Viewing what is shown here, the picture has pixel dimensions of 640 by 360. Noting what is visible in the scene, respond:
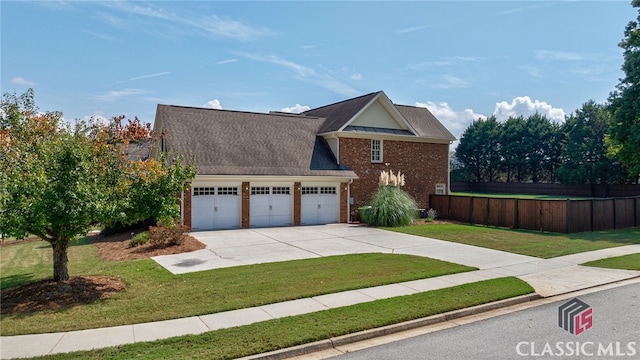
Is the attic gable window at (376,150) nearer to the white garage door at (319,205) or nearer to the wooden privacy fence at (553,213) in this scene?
the white garage door at (319,205)

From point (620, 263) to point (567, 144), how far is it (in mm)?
46821

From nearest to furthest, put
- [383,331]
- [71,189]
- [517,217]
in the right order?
[383,331] → [71,189] → [517,217]

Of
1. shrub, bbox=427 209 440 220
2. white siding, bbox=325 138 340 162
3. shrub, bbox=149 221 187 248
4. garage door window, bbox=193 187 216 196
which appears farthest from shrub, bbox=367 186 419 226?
shrub, bbox=149 221 187 248

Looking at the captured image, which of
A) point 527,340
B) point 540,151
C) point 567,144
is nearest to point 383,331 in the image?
point 527,340

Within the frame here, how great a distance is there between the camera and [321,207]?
22484mm

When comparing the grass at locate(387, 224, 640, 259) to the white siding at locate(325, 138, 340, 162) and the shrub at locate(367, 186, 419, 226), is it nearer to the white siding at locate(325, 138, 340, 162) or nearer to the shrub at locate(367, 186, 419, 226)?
the shrub at locate(367, 186, 419, 226)

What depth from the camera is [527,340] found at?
6.35 metres

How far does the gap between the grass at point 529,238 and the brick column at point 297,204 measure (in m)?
4.95

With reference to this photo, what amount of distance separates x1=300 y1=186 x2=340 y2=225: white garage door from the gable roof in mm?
3678

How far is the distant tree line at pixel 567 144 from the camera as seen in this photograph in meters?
25.2

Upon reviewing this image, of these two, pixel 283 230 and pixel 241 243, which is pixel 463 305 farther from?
pixel 283 230

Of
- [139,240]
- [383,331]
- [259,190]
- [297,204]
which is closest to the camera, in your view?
[383,331]

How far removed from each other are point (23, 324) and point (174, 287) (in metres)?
2.79

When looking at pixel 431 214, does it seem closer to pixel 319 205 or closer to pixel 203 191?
pixel 319 205
